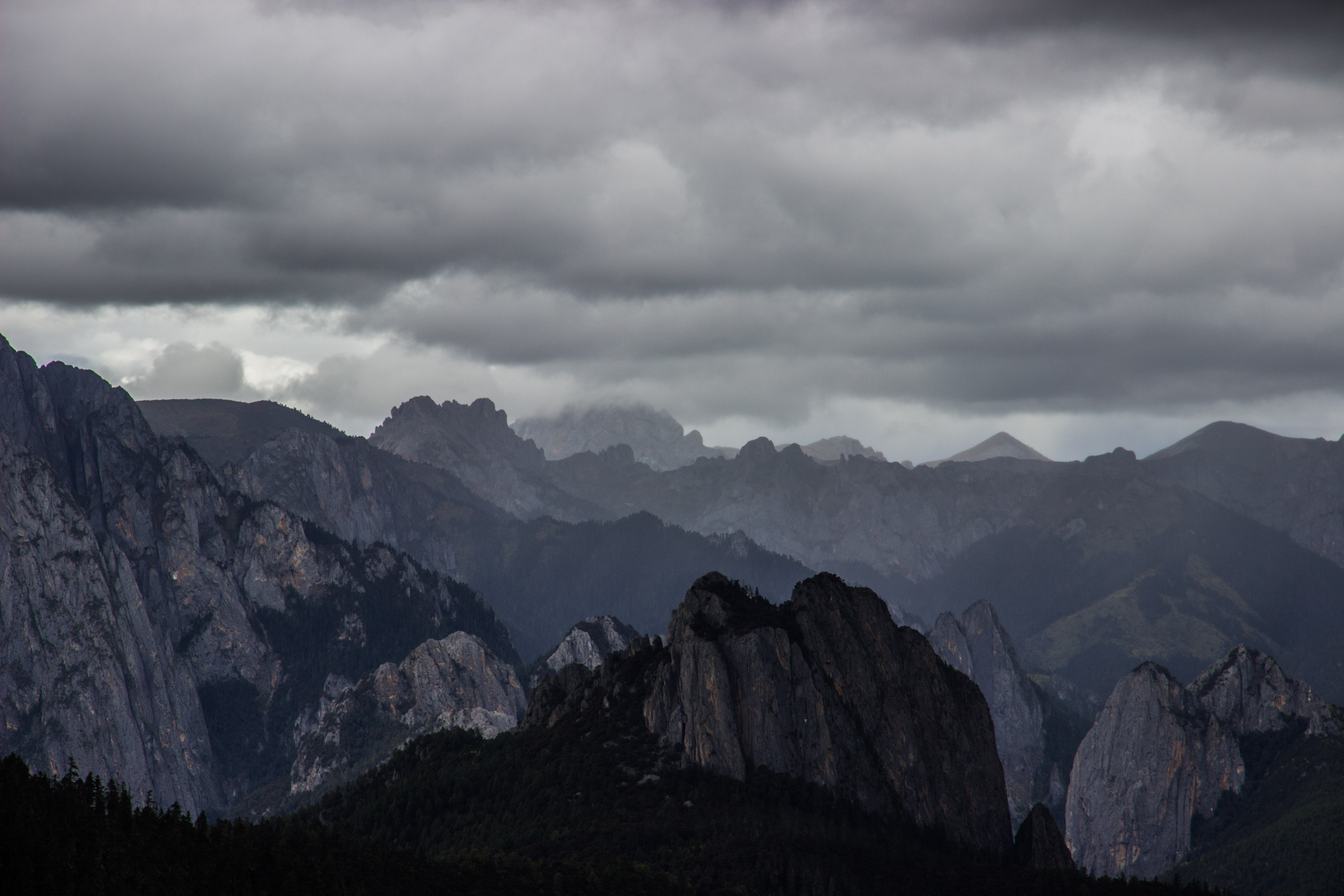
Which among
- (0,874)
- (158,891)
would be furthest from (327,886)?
(0,874)

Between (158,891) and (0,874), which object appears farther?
(158,891)

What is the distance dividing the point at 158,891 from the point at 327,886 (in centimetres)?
2707

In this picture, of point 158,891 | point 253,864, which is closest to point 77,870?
point 158,891

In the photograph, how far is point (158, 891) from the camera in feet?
575

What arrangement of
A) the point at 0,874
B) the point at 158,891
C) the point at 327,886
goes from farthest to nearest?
the point at 327,886, the point at 158,891, the point at 0,874

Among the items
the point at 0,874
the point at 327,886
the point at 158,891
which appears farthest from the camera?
the point at 327,886

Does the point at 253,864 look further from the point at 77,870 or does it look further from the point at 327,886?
the point at 77,870

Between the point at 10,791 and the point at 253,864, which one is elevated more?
the point at 10,791

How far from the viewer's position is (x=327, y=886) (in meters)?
195

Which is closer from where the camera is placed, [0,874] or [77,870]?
[0,874]

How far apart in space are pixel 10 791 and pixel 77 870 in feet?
94.7

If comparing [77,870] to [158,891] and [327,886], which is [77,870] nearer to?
[158,891]

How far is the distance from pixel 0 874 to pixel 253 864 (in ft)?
131

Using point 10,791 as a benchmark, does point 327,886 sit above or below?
below
